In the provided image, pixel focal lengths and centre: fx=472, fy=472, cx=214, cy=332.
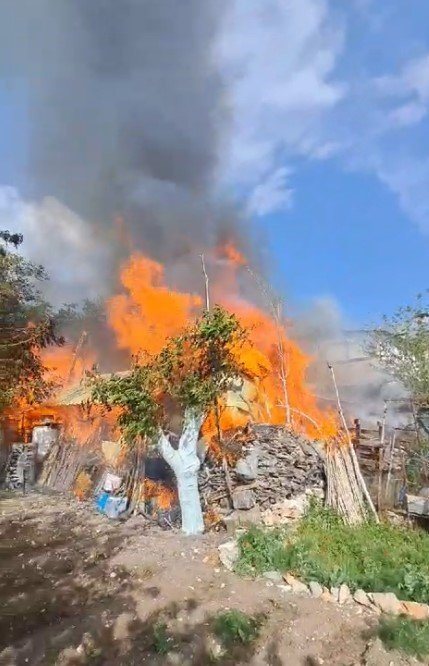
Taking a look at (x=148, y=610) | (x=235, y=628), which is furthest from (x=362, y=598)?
(x=148, y=610)

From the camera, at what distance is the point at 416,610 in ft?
20.6

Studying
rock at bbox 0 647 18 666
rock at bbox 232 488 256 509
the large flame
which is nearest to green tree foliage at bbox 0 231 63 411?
the large flame

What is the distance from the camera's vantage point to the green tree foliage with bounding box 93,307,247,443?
1070 cm

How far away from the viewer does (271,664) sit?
5.37m

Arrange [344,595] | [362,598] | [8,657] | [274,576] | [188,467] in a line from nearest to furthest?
[8,657] → [362,598] → [344,595] → [274,576] → [188,467]

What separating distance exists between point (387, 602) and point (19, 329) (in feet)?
38.7

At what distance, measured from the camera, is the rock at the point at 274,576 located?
759cm

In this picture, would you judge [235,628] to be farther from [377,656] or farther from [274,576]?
[274,576]

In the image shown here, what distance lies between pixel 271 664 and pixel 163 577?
293 centimetres

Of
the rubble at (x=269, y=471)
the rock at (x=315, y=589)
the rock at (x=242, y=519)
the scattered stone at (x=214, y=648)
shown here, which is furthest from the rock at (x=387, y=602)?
the rubble at (x=269, y=471)

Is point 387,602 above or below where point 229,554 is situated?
below

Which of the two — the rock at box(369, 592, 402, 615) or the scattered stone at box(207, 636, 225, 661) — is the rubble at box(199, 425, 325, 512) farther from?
the scattered stone at box(207, 636, 225, 661)

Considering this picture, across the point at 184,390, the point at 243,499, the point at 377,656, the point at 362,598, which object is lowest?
the point at 377,656

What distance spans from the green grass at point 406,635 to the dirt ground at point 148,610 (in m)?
0.19
